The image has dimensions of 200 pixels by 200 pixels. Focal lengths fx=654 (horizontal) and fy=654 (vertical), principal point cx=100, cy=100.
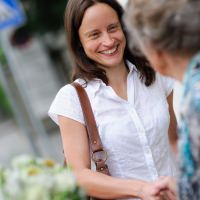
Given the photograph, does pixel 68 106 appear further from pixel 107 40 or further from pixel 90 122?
pixel 107 40

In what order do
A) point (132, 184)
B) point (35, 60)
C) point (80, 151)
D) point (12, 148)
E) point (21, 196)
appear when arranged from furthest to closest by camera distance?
point (35, 60)
point (12, 148)
point (80, 151)
point (132, 184)
point (21, 196)

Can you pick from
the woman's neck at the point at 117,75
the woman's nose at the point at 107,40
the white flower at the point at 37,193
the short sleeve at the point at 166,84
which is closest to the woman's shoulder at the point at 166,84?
the short sleeve at the point at 166,84

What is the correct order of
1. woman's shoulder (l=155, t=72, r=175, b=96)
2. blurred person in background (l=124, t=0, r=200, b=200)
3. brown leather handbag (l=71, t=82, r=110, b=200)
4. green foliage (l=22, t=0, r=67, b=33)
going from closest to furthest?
blurred person in background (l=124, t=0, r=200, b=200)
brown leather handbag (l=71, t=82, r=110, b=200)
woman's shoulder (l=155, t=72, r=175, b=96)
green foliage (l=22, t=0, r=67, b=33)

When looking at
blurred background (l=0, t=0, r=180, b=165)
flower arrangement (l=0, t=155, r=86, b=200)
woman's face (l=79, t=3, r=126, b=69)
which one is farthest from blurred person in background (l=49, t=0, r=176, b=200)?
blurred background (l=0, t=0, r=180, b=165)

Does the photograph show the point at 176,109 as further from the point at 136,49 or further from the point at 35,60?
the point at 35,60

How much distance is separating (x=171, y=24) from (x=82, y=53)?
102cm

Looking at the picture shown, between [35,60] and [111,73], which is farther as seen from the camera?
[35,60]

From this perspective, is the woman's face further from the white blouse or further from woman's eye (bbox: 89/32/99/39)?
the white blouse

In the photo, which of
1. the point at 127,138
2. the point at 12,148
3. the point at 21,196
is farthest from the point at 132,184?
the point at 12,148

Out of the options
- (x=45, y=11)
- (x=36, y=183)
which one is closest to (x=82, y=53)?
(x=36, y=183)

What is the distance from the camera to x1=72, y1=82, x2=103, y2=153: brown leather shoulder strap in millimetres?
2637

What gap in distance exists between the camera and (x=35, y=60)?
16625 millimetres

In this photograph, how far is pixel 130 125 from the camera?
2697 mm

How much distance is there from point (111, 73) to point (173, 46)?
37.8 inches
